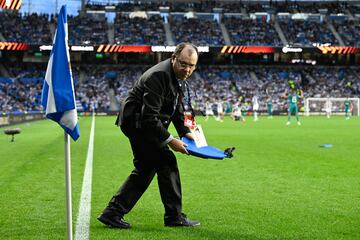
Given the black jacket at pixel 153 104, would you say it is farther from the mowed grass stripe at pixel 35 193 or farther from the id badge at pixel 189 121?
Result: the mowed grass stripe at pixel 35 193

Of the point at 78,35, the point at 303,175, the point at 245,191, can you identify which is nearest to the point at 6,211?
the point at 245,191

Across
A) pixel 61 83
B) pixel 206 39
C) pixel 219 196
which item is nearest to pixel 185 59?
pixel 61 83

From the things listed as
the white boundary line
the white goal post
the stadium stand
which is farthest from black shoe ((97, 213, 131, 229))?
the stadium stand

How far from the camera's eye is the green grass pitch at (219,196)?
6.23 meters

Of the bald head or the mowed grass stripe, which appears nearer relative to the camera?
the bald head

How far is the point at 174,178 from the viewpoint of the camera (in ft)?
21.2

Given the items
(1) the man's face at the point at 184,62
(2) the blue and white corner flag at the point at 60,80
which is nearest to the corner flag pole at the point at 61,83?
(2) the blue and white corner flag at the point at 60,80

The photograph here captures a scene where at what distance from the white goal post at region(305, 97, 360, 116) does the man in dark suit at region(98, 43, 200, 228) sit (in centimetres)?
5561

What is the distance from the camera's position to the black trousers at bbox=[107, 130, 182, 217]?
20.8 feet

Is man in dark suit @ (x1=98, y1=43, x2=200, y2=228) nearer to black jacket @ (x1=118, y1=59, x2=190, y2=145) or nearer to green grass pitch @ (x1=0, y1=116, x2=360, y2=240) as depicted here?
black jacket @ (x1=118, y1=59, x2=190, y2=145)

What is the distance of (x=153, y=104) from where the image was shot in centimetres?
584

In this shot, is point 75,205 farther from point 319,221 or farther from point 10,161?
point 10,161

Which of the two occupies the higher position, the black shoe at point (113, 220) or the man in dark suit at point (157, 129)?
the man in dark suit at point (157, 129)

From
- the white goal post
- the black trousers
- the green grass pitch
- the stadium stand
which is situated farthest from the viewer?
the stadium stand
